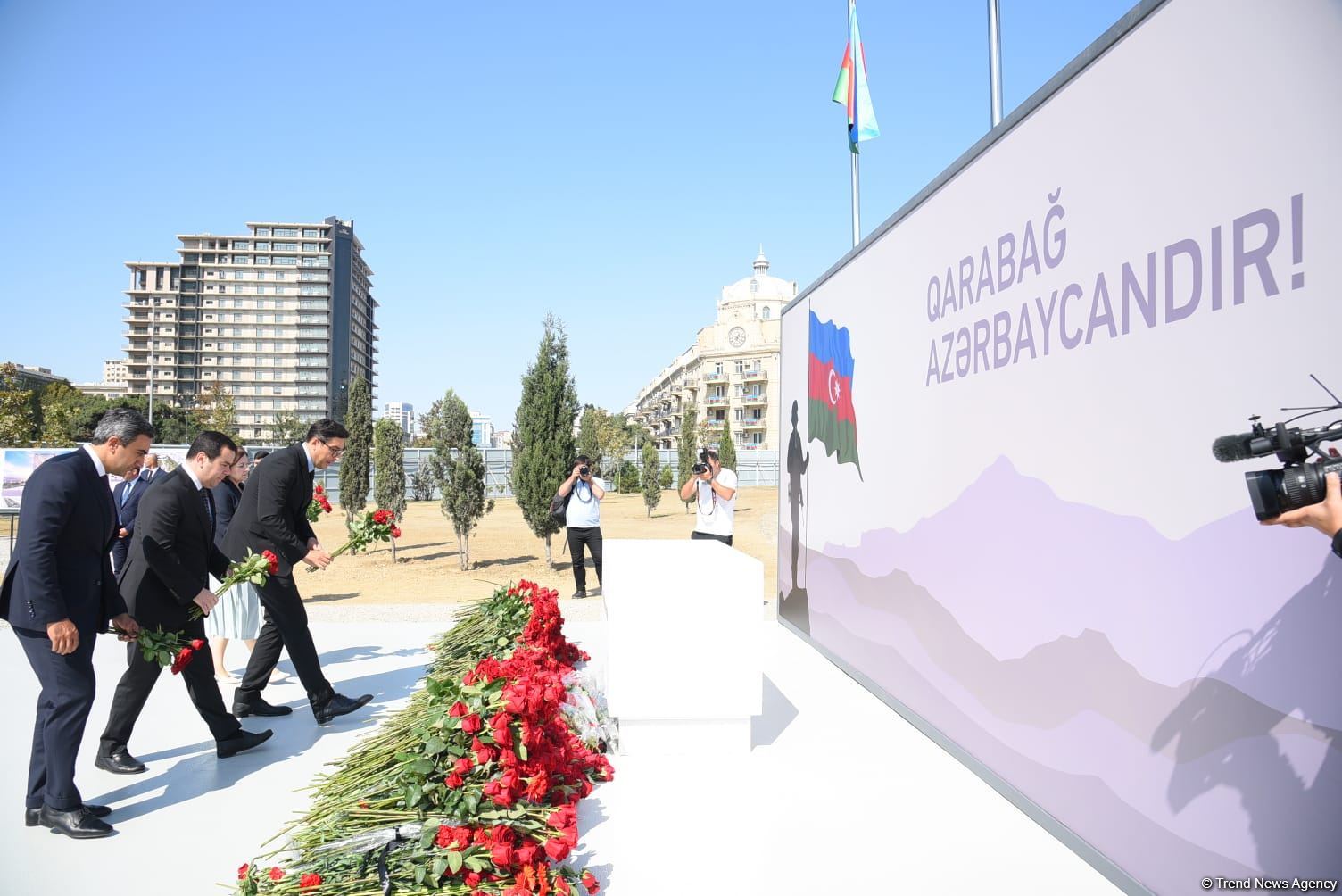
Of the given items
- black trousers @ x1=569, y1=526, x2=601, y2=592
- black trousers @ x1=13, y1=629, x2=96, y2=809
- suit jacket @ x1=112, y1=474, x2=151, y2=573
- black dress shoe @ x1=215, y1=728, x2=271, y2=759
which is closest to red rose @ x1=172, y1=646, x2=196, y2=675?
black trousers @ x1=13, y1=629, x2=96, y2=809

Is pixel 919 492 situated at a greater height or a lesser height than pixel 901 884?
greater

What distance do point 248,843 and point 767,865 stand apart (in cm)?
229

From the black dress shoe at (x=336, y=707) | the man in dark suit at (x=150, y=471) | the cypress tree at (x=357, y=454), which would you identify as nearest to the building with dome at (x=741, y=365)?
the cypress tree at (x=357, y=454)

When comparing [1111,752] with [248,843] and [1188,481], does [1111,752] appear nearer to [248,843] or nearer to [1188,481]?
[1188,481]

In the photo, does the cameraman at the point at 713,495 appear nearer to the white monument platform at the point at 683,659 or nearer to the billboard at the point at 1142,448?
the billboard at the point at 1142,448

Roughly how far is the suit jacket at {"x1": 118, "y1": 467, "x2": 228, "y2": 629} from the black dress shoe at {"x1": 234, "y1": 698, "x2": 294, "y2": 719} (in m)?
1.09

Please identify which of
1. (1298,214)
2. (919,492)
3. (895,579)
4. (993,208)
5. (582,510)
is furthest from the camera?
(582,510)

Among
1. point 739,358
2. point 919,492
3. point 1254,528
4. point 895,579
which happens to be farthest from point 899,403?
point 739,358

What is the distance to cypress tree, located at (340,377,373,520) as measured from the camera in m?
19.3

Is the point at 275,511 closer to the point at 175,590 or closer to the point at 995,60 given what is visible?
the point at 175,590

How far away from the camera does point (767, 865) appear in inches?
122

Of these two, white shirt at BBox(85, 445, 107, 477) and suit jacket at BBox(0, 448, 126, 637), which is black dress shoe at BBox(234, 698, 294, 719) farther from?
white shirt at BBox(85, 445, 107, 477)

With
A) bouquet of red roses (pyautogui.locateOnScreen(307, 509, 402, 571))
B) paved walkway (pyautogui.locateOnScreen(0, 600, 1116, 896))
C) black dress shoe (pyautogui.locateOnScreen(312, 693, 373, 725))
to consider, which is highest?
bouquet of red roses (pyautogui.locateOnScreen(307, 509, 402, 571))

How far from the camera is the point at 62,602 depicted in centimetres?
346
